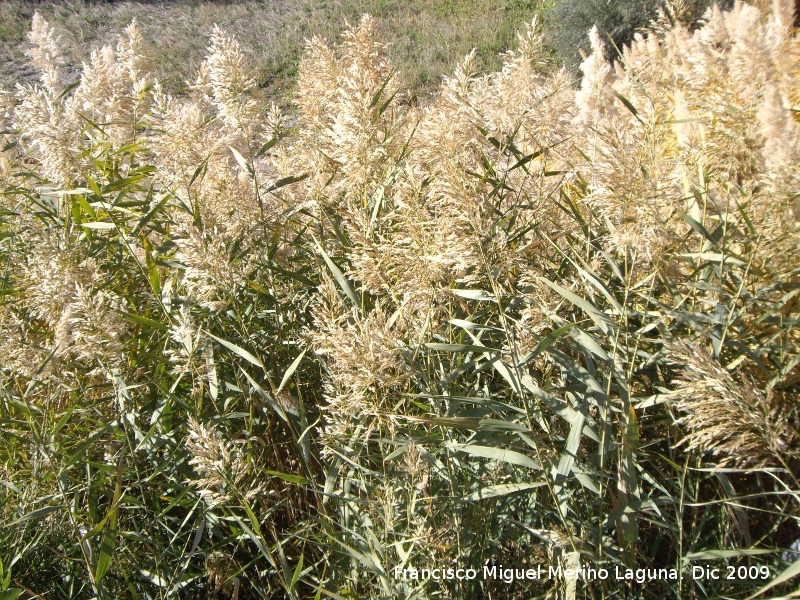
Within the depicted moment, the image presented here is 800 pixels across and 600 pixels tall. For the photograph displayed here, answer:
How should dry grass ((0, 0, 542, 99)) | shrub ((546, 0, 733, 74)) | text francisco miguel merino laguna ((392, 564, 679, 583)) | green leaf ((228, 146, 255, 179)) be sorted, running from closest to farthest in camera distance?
text francisco miguel merino laguna ((392, 564, 679, 583))
green leaf ((228, 146, 255, 179))
shrub ((546, 0, 733, 74))
dry grass ((0, 0, 542, 99))

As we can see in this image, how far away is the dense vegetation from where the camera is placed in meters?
1.48

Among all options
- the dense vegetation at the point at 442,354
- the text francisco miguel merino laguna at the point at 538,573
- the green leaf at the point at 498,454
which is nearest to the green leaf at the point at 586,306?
the dense vegetation at the point at 442,354

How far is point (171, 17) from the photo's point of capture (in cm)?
1770

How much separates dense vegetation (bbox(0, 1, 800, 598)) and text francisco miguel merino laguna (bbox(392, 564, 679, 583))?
0.02 metres

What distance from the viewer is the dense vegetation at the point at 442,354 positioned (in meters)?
1.48

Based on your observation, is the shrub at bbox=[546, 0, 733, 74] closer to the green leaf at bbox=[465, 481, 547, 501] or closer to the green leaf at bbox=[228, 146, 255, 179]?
the green leaf at bbox=[228, 146, 255, 179]

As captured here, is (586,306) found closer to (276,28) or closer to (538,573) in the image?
(538,573)

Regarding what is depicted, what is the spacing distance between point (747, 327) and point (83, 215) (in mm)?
2121

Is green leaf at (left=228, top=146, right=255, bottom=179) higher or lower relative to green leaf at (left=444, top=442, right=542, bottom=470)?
higher

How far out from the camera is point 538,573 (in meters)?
1.55

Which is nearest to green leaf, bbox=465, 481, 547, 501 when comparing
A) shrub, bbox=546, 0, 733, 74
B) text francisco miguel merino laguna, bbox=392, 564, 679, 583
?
text francisco miguel merino laguna, bbox=392, 564, 679, 583

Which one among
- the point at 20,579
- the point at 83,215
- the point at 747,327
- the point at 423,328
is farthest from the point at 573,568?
the point at 83,215

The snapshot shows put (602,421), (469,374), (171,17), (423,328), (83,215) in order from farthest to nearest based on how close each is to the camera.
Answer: (171,17) < (83,215) < (469,374) < (423,328) < (602,421)

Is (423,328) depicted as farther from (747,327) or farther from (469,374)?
(747,327)
